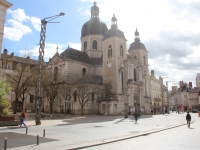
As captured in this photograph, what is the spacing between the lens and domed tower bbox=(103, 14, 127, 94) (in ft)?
156

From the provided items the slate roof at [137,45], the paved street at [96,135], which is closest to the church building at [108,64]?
the slate roof at [137,45]

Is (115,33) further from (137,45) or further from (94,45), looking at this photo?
(137,45)

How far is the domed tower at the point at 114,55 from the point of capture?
156 ft

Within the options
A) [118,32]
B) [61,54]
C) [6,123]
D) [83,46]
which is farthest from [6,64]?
[6,123]

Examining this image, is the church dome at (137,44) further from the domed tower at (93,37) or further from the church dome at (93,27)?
the domed tower at (93,37)

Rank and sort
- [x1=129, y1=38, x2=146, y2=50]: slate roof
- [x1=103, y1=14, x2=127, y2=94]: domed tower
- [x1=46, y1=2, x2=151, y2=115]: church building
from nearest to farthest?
[x1=46, y1=2, x2=151, y2=115]: church building < [x1=103, y1=14, x2=127, y2=94]: domed tower < [x1=129, y1=38, x2=146, y2=50]: slate roof

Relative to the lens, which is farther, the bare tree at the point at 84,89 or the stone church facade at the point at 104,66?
the stone church facade at the point at 104,66

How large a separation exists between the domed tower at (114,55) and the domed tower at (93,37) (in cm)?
533

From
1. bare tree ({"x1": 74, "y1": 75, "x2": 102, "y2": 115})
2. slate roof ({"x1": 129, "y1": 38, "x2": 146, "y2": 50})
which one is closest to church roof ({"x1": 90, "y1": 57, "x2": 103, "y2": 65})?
bare tree ({"x1": 74, "y1": 75, "x2": 102, "y2": 115})

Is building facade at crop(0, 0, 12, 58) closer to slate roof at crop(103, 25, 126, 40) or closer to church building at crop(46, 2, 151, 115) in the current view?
church building at crop(46, 2, 151, 115)

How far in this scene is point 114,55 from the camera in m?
49.1

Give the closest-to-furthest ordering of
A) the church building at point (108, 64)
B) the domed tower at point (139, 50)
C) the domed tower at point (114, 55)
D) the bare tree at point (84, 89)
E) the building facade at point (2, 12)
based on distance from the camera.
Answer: the building facade at point (2, 12), the bare tree at point (84, 89), the church building at point (108, 64), the domed tower at point (114, 55), the domed tower at point (139, 50)

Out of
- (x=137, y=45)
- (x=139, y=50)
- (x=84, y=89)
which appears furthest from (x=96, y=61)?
(x=84, y=89)

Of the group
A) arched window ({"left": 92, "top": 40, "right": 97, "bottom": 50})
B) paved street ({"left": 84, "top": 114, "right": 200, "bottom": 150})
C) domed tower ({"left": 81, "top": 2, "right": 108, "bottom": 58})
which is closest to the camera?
paved street ({"left": 84, "top": 114, "right": 200, "bottom": 150})
